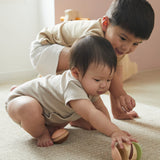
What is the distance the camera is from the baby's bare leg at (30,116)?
33.7 inches

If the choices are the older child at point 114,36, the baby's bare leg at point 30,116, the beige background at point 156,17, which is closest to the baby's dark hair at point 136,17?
the older child at point 114,36

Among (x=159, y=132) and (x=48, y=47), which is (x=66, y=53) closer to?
(x=48, y=47)

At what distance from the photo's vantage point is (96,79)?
838 millimetres

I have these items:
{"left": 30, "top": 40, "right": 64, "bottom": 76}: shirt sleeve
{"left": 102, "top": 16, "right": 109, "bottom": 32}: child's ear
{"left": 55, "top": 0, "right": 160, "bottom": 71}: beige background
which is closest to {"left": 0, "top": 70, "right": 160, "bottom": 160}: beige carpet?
{"left": 30, "top": 40, "right": 64, "bottom": 76}: shirt sleeve

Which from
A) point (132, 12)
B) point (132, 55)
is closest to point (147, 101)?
point (132, 12)

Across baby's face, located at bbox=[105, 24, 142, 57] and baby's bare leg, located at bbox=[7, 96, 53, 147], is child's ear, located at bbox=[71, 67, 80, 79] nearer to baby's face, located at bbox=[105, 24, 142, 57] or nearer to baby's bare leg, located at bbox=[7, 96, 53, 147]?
baby's bare leg, located at bbox=[7, 96, 53, 147]

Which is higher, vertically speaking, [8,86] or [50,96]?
[50,96]

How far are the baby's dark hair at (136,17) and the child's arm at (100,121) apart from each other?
37 centimetres

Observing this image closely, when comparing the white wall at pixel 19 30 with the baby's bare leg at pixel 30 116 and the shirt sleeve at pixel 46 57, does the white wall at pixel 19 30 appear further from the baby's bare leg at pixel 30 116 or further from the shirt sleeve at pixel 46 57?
the baby's bare leg at pixel 30 116

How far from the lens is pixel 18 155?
0.81 m

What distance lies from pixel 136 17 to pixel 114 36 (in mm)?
115

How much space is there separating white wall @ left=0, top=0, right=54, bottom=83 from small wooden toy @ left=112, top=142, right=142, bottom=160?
1339 mm

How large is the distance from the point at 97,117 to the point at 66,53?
1.60 feet

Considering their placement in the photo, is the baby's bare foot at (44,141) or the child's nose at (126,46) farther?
the child's nose at (126,46)
